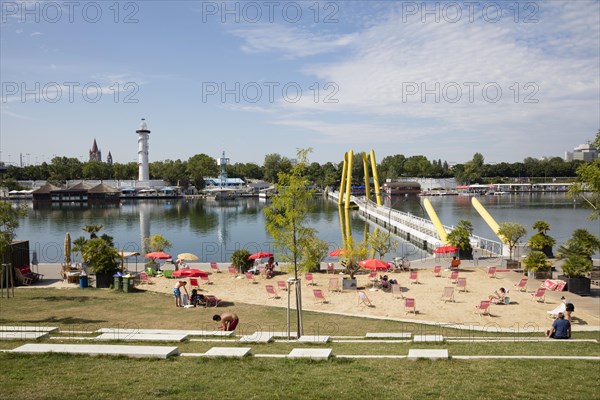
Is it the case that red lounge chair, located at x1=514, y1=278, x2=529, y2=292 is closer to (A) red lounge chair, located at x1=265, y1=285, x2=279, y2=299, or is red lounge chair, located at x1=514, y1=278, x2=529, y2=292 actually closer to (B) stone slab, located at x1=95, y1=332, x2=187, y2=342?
(A) red lounge chair, located at x1=265, y1=285, x2=279, y2=299

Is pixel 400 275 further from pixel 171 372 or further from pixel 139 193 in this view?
pixel 139 193

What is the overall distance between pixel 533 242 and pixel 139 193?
128394mm

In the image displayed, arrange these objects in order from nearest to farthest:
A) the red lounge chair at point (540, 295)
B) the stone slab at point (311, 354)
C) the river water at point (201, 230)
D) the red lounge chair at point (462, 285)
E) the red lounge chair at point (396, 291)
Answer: the stone slab at point (311, 354), the red lounge chair at point (540, 295), the red lounge chair at point (396, 291), the red lounge chair at point (462, 285), the river water at point (201, 230)

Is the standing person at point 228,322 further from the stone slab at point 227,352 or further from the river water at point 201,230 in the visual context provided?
the river water at point 201,230

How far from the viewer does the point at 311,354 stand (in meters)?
9.79

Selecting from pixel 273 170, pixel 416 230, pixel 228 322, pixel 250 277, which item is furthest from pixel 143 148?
pixel 228 322

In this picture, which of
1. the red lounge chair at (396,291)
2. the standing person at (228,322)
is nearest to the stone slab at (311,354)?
the standing person at (228,322)

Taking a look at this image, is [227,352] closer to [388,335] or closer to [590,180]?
[388,335]

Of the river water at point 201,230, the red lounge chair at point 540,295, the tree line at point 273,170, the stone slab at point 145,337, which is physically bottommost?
the river water at point 201,230

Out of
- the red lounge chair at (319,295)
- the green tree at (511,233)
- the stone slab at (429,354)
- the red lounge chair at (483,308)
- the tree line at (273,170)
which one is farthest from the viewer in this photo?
the tree line at (273,170)

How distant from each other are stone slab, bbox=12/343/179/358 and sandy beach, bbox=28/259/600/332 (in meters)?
9.18

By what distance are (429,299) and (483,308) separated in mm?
3125

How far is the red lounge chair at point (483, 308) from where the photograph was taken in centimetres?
1747

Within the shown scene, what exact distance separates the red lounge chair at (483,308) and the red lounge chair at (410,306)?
88.1 inches
